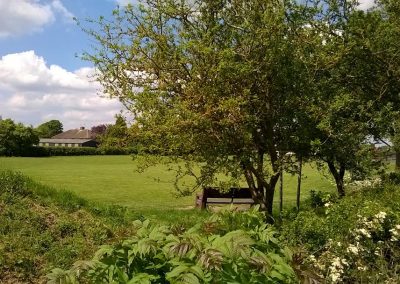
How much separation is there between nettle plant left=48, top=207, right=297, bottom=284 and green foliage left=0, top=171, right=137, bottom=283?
2532mm

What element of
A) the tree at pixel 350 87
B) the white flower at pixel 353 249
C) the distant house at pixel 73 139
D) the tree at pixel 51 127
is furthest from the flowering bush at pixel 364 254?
the tree at pixel 51 127

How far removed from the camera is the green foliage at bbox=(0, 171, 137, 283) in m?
7.11

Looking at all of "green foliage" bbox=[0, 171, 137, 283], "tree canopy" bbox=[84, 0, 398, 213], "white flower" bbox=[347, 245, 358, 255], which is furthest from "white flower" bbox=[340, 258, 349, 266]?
"tree canopy" bbox=[84, 0, 398, 213]

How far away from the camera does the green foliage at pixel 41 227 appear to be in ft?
23.3

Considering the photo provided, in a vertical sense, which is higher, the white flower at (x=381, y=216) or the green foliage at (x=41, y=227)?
the white flower at (x=381, y=216)

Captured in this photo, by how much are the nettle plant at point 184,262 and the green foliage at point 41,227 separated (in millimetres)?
2532

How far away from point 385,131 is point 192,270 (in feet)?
40.0

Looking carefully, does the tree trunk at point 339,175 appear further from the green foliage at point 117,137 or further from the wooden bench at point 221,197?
the green foliage at point 117,137

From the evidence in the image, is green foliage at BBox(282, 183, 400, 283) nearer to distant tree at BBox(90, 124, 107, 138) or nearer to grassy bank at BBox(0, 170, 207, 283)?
grassy bank at BBox(0, 170, 207, 283)

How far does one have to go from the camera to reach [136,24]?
1141 cm

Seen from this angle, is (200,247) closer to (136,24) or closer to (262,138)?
(262,138)

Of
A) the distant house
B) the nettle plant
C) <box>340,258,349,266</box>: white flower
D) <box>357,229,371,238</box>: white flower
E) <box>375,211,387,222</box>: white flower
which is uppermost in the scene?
the distant house

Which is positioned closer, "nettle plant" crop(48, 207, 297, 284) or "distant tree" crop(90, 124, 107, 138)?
"nettle plant" crop(48, 207, 297, 284)

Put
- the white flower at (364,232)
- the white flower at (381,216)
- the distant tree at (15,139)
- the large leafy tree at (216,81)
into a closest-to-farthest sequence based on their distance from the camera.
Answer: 1. the white flower at (364,232)
2. the white flower at (381,216)
3. the large leafy tree at (216,81)
4. the distant tree at (15,139)
